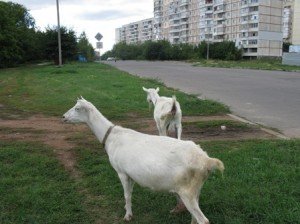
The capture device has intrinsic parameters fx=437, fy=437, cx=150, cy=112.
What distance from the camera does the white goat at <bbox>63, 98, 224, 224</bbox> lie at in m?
4.23

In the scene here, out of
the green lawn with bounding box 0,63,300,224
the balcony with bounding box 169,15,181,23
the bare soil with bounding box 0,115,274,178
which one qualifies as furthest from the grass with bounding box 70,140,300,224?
the balcony with bounding box 169,15,181,23

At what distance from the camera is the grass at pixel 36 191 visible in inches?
205

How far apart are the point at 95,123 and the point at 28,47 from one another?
150ft

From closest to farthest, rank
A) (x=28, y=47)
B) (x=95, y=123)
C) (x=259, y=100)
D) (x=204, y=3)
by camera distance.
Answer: (x=95, y=123), (x=259, y=100), (x=28, y=47), (x=204, y=3)

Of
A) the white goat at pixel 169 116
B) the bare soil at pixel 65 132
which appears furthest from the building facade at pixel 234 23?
the white goat at pixel 169 116

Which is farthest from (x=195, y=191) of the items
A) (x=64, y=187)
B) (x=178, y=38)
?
(x=178, y=38)

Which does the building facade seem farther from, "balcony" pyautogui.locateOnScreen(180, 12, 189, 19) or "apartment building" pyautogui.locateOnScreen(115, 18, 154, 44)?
"apartment building" pyautogui.locateOnScreen(115, 18, 154, 44)

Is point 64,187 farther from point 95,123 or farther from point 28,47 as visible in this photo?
point 28,47

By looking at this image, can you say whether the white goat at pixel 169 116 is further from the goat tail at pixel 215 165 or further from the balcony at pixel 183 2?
the balcony at pixel 183 2

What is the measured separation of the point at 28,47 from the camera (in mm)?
48875

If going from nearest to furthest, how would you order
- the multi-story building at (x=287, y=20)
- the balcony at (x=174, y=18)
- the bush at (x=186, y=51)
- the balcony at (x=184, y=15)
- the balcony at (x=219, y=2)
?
the bush at (x=186, y=51)
the balcony at (x=219, y=2)
the multi-story building at (x=287, y=20)
the balcony at (x=184, y=15)
the balcony at (x=174, y=18)

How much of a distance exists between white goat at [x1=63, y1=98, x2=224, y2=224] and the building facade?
9895cm

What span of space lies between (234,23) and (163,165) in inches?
4273

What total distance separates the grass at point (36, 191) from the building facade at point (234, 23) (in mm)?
97188
